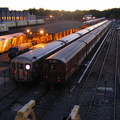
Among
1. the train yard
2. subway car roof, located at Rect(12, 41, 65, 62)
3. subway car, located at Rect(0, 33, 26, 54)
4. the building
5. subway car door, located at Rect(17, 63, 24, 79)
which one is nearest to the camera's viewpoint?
the train yard

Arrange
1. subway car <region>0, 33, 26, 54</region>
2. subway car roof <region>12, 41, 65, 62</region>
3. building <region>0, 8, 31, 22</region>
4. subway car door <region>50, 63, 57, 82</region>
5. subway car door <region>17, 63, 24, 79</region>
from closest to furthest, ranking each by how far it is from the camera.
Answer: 1. subway car door <region>50, 63, 57, 82</region>
2. subway car door <region>17, 63, 24, 79</region>
3. subway car roof <region>12, 41, 65, 62</region>
4. subway car <region>0, 33, 26, 54</region>
5. building <region>0, 8, 31, 22</region>

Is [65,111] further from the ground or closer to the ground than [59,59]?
closer to the ground

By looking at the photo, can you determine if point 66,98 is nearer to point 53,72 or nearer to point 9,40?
point 53,72

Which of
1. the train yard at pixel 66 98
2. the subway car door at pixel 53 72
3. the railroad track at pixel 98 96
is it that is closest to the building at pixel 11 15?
the railroad track at pixel 98 96

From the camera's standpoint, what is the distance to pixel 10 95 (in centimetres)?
1347

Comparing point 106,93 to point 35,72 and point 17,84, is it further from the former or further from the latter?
point 17,84

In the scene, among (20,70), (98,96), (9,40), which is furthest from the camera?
(9,40)

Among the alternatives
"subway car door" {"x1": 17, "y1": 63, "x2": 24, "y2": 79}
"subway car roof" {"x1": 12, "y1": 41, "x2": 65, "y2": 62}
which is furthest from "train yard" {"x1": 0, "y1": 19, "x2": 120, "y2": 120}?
"subway car roof" {"x1": 12, "y1": 41, "x2": 65, "y2": 62}

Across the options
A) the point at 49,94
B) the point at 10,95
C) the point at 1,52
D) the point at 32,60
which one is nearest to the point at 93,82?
the point at 49,94

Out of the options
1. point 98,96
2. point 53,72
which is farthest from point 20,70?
point 98,96

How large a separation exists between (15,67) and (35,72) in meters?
1.55

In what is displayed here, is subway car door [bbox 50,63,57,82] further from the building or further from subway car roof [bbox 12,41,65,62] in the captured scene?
the building

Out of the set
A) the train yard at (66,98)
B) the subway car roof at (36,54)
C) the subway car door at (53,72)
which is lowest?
the train yard at (66,98)

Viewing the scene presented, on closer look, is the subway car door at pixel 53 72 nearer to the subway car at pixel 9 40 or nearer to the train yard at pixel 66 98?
the train yard at pixel 66 98
